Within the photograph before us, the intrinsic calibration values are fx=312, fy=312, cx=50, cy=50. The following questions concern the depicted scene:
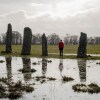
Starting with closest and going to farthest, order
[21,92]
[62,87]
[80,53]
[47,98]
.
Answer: [47,98], [21,92], [62,87], [80,53]

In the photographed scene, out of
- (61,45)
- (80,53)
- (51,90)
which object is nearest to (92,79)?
(51,90)

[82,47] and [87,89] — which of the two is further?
[82,47]

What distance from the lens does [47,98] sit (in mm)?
12430

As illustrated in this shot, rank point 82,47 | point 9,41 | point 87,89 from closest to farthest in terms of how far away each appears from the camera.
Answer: point 87,89 → point 82,47 → point 9,41

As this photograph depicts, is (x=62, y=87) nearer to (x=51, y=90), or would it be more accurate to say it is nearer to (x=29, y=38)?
(x=51, y=90)

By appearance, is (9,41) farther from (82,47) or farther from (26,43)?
(82,47)

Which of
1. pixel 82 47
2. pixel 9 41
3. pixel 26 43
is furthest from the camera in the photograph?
pixel 9 41

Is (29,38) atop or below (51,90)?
atop

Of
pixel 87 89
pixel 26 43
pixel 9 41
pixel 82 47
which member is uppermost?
pixel 9 41

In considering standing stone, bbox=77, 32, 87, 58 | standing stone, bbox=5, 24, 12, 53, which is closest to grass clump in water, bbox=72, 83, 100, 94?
standing stone, bbox=77, 32, 87, 58

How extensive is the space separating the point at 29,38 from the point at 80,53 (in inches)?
347

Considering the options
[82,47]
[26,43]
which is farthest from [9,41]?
[82,47]

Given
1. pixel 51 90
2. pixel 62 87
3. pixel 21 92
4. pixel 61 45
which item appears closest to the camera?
pixel 21 92

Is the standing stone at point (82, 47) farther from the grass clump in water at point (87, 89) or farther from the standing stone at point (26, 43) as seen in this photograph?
the grass clump in water at point (87, 89)
